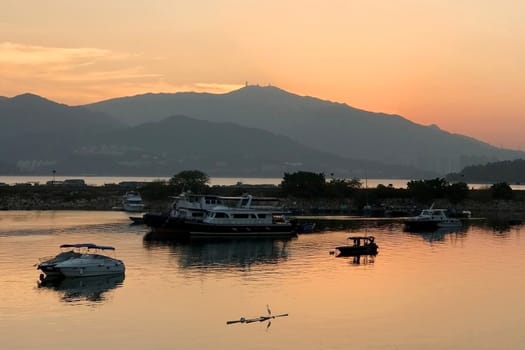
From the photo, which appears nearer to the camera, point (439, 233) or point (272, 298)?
point (272, 298)

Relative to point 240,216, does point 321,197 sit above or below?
above

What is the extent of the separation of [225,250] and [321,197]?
5676cm

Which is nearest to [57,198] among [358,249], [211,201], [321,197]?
[321,197]

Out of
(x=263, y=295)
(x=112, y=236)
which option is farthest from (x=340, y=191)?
(x=263, y=295)

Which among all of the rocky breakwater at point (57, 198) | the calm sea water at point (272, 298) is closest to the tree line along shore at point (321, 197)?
the rocky breakwater at point (57, 198)

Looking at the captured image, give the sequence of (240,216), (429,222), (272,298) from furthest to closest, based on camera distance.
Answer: (429,222)
(240,216)
(272,298)

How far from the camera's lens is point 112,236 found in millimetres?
63375

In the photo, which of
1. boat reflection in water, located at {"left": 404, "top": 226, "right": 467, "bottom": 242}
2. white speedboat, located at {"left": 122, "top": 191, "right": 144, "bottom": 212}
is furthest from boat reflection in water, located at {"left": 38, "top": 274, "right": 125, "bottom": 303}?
white speedboat, located at {"left": 122, "top": 191, "right": 144, "bottom": 212}

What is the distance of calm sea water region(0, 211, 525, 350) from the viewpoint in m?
28.4

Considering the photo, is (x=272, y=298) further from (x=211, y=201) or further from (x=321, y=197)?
(x=321, y=197)

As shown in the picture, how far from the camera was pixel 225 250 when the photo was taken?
5616cm

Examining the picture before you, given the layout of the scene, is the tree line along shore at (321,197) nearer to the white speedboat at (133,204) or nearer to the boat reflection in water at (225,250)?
the white speedboat at (133,204)

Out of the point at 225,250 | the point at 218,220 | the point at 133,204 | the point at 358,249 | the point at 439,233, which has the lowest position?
the point at 225,250

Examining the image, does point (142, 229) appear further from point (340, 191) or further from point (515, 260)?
point (340, 191)
